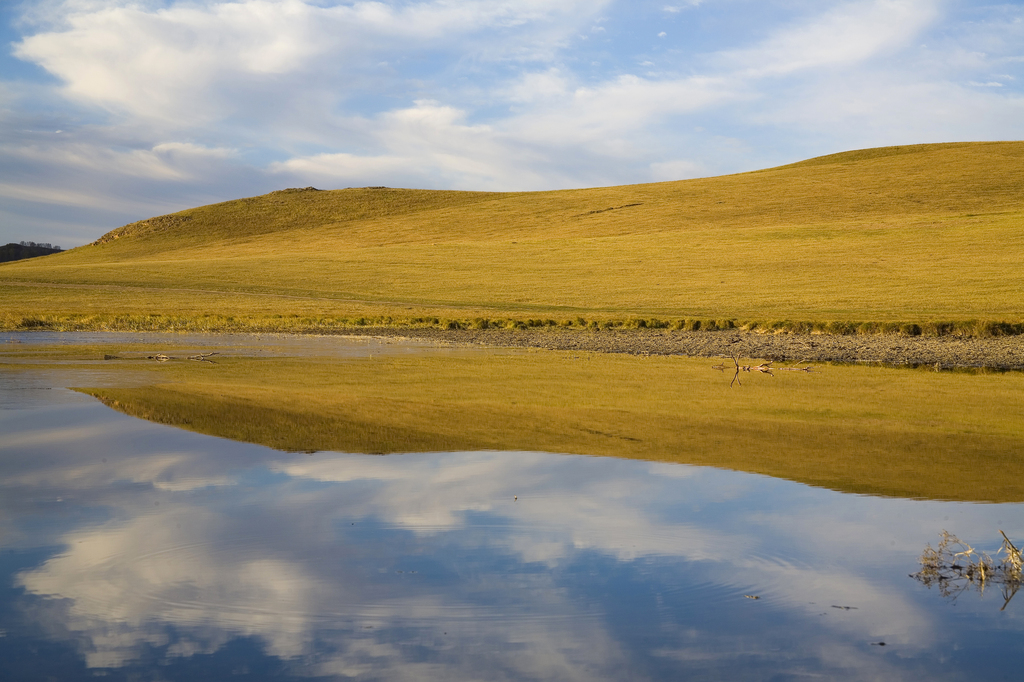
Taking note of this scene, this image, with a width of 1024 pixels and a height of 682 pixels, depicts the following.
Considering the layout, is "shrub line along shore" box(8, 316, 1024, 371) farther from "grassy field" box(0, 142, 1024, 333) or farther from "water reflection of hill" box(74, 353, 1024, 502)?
"water reflection of hill" box(74, 353, 1024, 502)

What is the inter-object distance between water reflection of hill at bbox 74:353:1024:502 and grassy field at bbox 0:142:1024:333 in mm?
12534

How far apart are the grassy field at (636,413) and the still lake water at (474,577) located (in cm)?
126

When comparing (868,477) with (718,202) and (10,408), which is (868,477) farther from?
Result: (718,202)

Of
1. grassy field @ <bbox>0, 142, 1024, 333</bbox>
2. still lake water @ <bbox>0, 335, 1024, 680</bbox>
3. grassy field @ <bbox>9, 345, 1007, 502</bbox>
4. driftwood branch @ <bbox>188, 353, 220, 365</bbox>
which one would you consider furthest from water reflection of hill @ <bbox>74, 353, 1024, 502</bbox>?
grassy field @ <bbox>0, 142, 1024, 333</bbox>

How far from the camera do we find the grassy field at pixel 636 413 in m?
9.95

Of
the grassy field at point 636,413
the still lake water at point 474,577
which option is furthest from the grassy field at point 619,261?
the still lake water at point 474,577

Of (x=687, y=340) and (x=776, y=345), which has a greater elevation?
(x=687, y=340)

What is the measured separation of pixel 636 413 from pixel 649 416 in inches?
12.5

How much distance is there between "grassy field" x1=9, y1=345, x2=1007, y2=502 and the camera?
9.95m

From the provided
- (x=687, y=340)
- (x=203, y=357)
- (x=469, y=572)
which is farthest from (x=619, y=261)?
(x=469, y=572)

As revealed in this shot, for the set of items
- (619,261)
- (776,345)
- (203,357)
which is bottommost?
(203,357)

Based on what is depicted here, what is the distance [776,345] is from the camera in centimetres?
2575

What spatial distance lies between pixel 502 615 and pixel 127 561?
2627 mm

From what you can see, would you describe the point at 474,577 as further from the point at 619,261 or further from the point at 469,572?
the point at 619,261
